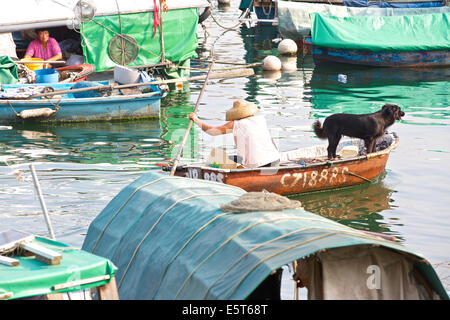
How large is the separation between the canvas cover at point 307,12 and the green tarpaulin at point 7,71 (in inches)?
549

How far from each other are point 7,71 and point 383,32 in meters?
13.3

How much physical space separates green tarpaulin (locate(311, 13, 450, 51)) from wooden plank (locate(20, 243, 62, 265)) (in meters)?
19.9

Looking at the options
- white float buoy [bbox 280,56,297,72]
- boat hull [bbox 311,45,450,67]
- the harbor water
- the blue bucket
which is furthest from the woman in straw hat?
white float buoy [bbox 280,56,297,72]

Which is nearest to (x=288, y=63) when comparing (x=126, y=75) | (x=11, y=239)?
(x=126, y=75)

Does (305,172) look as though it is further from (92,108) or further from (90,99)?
(92,108)

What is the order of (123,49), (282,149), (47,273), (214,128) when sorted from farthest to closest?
(123,49) → (282,149) → (214,128) → (47,273)

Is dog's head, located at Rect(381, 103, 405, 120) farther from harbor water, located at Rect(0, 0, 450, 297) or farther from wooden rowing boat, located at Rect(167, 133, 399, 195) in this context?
harbor water, located at Rect(0, 0, 450, 297)

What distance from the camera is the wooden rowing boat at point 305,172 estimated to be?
1123 cm

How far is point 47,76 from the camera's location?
1775 cm

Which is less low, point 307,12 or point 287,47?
point 307,12

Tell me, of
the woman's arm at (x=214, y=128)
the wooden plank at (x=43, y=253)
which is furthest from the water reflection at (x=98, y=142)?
the wooden plank at (x=43, y=253)

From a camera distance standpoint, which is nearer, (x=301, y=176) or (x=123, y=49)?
(x=301, y=176)
